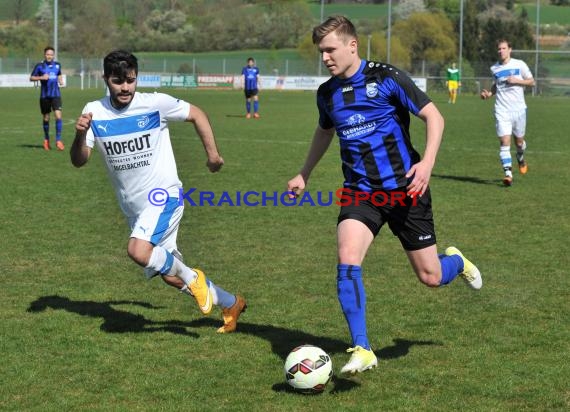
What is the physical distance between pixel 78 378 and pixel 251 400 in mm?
1111

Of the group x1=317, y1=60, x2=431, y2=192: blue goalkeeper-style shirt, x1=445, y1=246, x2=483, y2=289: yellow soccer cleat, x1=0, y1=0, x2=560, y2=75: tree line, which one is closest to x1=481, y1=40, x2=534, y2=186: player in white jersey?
x1=445, y1=246, x2=483, y2=289: yellow soccer cleat

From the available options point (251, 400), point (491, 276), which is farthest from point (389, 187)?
point (491, 276)

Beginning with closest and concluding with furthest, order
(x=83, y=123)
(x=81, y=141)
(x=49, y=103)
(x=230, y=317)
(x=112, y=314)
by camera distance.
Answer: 1. (x=83, y=123)
2. (x=81, y=141)
3. (x=230, y=317)
4. (x=112, y=314)
5. (x=49, y=103)

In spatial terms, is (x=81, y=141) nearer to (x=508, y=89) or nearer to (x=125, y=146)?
(x=125, y=146)

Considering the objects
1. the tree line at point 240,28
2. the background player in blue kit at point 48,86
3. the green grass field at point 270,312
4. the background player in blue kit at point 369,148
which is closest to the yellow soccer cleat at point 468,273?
the green grass field at point 270,312

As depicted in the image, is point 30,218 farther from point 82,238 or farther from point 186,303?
point 186,303

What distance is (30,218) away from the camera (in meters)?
11.1

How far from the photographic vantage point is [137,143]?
6176 mm

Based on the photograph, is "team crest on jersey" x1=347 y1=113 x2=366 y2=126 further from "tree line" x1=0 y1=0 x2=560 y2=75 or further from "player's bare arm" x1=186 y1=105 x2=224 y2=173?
"tree line" x1=0 y1=0 x2=560 y2=75

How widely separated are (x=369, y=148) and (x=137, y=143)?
164 cm

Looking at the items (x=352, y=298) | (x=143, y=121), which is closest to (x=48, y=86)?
(x=143, y=121)

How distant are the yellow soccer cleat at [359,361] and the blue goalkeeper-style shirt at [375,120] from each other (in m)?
1.06

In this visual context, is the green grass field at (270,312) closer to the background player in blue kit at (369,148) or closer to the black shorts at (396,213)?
the background player in blue kit at (369,148)

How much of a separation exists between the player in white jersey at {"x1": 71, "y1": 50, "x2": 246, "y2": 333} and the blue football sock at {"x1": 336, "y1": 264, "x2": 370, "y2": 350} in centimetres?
125
